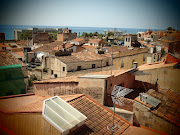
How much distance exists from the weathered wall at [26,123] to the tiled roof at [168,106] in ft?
9.42

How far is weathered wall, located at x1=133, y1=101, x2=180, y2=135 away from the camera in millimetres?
4540

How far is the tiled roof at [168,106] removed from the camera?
4777mm

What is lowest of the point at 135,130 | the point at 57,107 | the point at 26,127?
the point at 135,130

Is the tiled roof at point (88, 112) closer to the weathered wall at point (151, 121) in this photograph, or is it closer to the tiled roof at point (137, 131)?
the tiled roof at point (137, 131)

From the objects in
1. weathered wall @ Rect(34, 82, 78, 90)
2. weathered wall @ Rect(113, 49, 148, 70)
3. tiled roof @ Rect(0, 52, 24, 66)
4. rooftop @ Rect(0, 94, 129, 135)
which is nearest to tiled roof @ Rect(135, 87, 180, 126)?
rooftop @ Rect(0, 94, 129, 135)

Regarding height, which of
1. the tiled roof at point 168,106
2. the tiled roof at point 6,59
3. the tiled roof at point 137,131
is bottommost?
the tiled roof at point 137,131

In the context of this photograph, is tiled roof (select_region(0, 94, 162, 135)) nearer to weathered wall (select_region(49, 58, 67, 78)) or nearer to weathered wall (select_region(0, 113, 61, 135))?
weathered wall (select_region(0, 113, 61, 135))

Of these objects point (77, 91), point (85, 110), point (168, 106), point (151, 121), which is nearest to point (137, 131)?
A: point (151, 121)

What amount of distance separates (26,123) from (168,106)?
A: 4.12 metres

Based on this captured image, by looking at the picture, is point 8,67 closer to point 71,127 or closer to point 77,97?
point 77,97

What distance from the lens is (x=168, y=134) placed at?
4559 mm

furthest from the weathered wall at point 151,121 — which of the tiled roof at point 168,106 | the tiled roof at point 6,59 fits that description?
the tiled roof at point 6,59

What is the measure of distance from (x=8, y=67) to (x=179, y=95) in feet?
31.2

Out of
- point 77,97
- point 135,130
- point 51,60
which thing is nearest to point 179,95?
point 135,130
